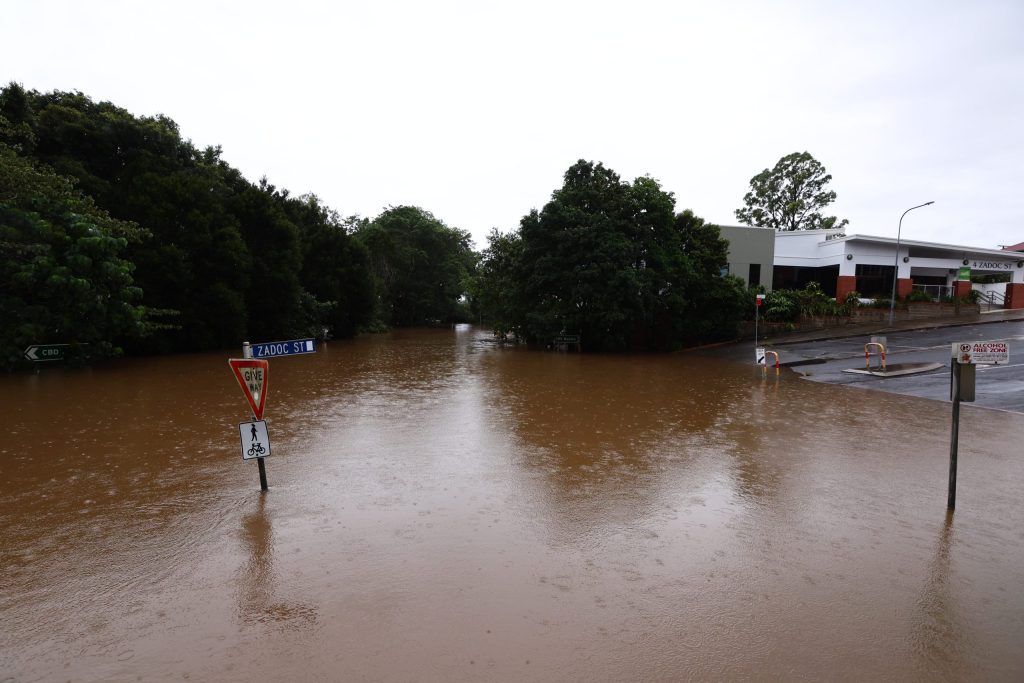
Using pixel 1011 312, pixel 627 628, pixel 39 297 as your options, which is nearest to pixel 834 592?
pixel 627 628

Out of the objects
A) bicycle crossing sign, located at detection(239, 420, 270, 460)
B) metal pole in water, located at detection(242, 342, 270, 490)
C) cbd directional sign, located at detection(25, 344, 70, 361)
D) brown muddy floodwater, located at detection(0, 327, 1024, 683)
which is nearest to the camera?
brown muddy floodwater, located at detection(0, 327, 1024, 683)

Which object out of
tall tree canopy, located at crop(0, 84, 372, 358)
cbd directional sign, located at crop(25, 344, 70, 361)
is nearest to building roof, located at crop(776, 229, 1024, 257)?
tall tree canopy, located at crop(0, 84, 372, 358)

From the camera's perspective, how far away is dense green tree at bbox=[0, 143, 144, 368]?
603 inches

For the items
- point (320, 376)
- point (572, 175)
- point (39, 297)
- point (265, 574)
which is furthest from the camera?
point (572, 175)

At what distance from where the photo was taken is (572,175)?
1054 inches

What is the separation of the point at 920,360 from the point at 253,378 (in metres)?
21.2

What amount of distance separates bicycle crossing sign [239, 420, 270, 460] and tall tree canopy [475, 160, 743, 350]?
18.5 meters

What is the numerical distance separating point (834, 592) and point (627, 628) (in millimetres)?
1798

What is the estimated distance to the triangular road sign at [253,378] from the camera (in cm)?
643

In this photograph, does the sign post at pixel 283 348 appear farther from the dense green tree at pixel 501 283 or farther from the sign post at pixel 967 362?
the dense green tree at pixel 501 283

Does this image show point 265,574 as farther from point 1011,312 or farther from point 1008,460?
point 1011,312

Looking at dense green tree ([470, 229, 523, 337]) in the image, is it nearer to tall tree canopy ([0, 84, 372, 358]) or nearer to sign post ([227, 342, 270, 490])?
tall tree canopy ([0, 84, 372, 358])

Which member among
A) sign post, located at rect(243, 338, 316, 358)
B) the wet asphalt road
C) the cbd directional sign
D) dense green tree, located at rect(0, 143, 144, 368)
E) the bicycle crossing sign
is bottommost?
the wet asphalt road

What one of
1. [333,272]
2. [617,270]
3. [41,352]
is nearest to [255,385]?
[41,352]
